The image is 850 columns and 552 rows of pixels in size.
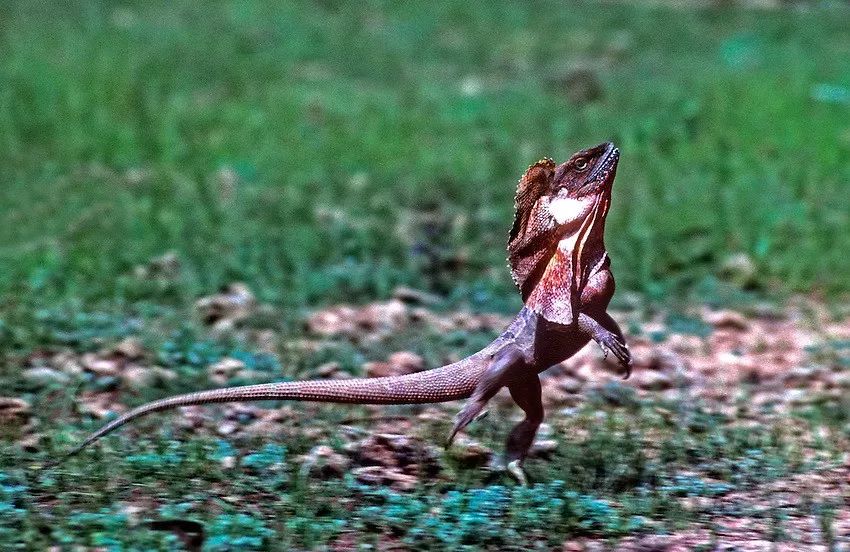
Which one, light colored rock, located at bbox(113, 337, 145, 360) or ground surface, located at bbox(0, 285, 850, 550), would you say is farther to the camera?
light colored rock, located at bbox(113, 337, 145, 360)

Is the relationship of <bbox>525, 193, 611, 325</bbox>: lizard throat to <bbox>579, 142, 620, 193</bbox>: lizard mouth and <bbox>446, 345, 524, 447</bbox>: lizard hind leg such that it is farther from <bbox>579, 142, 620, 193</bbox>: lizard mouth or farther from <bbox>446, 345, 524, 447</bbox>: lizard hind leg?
<bbox>446, 345, 524, 447</bbox>: lizard hind leg

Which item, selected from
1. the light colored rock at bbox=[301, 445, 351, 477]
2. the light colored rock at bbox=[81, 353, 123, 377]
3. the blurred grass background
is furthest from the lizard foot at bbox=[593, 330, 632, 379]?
the blurred grass background

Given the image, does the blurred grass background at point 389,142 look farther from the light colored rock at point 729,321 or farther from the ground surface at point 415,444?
the ground surface at point 415,444

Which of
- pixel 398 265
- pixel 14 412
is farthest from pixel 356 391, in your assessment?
pixel 398 265

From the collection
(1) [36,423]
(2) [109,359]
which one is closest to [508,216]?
(2) [109,359]

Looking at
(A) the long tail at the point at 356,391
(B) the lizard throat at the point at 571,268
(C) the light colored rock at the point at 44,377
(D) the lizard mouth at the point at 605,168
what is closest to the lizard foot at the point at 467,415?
(A) the long tail at the point at 356,391

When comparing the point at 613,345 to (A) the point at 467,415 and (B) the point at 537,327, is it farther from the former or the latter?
(A) the point at 467,415
